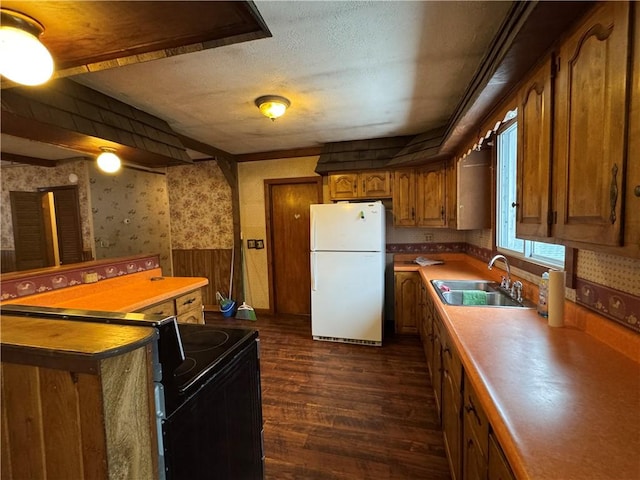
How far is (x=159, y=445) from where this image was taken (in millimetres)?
816

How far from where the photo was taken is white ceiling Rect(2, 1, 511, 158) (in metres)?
1.39

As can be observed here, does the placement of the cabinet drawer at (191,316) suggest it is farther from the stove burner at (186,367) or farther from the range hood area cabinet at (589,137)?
the range hood area cabinet at (589,137)

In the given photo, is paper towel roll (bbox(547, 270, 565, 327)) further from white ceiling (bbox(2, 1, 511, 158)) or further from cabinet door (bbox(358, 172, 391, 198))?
cabinet door (bbox(358, 172, 391, 198))

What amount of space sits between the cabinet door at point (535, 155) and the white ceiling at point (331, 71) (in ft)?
1.45

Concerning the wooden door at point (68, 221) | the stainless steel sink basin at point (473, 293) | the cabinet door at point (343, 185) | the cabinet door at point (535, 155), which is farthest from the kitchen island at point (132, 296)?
the wooden door at point (68, 221)

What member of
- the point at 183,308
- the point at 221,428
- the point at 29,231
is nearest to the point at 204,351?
the point at 221,428

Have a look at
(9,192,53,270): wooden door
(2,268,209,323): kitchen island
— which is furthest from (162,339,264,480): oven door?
(9,192,53,270): wooden door

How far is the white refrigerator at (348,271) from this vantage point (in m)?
3.20

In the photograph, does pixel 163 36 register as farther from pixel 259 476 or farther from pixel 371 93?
pixel 259 476

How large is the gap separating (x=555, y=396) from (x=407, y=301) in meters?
2.47

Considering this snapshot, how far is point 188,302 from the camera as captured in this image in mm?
2465

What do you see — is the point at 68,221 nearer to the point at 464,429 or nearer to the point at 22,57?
the point at 22,57

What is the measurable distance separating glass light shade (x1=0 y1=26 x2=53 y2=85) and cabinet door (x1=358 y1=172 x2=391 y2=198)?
2883 millimetres

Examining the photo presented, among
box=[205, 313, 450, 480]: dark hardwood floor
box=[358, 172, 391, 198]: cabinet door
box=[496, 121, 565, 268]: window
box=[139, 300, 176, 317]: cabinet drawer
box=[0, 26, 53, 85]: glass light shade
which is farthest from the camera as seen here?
box=[358, 172, 391, 198]: cabinet door
